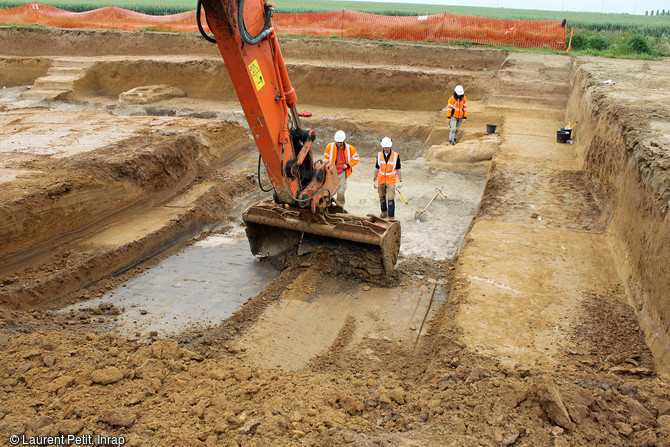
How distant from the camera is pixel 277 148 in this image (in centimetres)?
622

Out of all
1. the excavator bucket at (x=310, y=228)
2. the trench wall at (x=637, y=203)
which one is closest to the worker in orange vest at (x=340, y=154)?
the excavator bucket at (x=310, y=228)

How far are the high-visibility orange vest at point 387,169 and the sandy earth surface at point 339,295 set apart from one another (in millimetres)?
967

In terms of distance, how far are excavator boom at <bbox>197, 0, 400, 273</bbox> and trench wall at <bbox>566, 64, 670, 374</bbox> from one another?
2913 mm

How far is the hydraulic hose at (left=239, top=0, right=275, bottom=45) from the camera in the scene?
17.0ft

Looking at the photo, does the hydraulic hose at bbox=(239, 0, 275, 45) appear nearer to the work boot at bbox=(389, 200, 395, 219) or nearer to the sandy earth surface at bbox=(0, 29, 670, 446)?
the sandy earth surface at bbox=(0, 29, 670, 446)

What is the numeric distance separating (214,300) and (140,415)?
2912mm

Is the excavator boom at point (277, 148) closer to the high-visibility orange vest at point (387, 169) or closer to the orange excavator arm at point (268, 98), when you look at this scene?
the orange excavator arm at point (268, 98)

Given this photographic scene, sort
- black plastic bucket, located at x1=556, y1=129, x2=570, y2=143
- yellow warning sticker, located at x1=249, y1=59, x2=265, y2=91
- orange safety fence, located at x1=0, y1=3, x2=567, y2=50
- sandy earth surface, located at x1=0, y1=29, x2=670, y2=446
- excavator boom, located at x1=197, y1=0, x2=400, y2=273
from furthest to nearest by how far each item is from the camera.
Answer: orange safety fence, located at x1=0, y1=3, x2=567, y2=50, black plastic bucket, located at x1=556, y1=129, x2=570, y2=143, yellow warning sticker, located at x1=249, y1=59, x2=265, y2=91, excavator boom, located at x1=197, y1=0, x2=400, y2=273, sandy earth surface, located at x1=0, y1=29, x2=670, y2=446

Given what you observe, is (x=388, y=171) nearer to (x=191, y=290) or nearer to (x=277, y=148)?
(x=277, y=148)

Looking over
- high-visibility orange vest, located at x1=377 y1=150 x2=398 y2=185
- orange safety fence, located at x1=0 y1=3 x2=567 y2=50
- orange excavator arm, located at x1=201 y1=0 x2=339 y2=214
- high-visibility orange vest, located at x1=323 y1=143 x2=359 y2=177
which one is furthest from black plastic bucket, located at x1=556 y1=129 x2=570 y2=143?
orange safety fence, located at x1=0 y1=3 x2=567 y2=50

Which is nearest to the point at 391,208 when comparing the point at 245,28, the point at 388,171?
the point at 388,171

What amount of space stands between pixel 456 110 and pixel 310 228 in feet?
24.6

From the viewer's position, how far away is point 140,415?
4008mm

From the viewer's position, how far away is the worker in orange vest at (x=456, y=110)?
1298 cm
